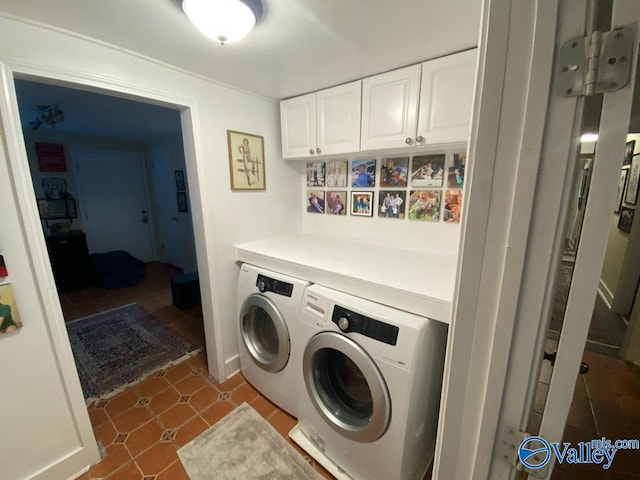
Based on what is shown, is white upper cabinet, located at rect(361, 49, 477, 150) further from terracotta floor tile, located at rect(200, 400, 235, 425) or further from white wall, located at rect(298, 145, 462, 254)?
terracotta floor tile, located at rect(200, 400, 235, 425)

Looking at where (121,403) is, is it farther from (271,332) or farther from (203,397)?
Answer: (271,332)

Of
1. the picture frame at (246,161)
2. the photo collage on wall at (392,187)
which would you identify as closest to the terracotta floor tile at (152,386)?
the picture frame at (246,161)

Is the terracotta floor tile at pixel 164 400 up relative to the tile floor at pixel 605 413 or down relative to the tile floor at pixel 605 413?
down

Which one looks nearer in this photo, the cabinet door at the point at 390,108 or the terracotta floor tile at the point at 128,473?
the terracotta floor tile at the point at 128,473

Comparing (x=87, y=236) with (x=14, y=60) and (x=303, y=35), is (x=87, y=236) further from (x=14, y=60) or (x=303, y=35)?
(x=303, y=35)

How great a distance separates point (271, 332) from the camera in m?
1.73

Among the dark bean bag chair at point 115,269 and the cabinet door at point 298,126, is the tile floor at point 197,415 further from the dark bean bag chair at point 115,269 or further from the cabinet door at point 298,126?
the dark bean bag chair at point 115,269

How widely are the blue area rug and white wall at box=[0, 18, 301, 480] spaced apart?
63cm

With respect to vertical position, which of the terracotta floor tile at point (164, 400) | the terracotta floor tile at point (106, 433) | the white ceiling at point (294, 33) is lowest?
the terracotta floor tile at point (106, 433)

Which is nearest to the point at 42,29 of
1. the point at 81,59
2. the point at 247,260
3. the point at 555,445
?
the point at 81,59

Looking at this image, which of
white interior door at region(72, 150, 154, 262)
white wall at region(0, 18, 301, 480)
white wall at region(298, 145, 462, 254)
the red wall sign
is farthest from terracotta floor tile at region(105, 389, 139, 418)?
the red wall sign

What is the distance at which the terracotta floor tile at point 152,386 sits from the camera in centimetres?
181

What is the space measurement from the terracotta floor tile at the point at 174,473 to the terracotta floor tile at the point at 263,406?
0.47m

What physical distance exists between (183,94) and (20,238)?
107cm
